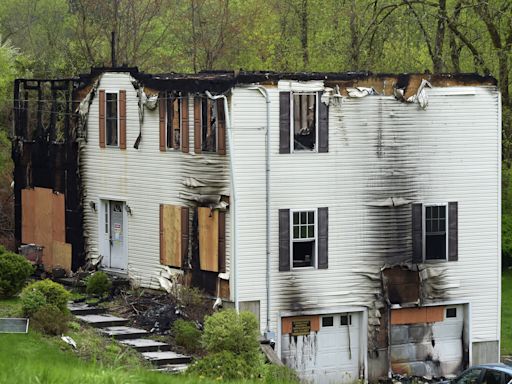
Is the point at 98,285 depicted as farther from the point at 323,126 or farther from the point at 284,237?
the point at 323,126

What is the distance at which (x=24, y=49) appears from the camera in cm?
7312

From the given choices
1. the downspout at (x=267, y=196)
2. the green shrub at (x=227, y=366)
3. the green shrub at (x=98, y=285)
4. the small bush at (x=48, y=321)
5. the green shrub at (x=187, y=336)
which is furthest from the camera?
the green shrub at (x=98, y=285)

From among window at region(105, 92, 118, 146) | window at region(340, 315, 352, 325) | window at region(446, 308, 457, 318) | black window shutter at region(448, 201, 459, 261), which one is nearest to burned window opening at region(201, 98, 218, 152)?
window at region(105, 92, 118, 146)

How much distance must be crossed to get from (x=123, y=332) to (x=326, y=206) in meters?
6.05

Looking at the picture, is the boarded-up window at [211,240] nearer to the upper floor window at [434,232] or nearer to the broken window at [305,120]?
the broken window at [305,120]

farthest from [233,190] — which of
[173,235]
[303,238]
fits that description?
[173,235]

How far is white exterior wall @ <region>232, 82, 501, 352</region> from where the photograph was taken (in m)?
33.6

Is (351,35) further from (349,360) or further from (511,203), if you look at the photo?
(349,360)

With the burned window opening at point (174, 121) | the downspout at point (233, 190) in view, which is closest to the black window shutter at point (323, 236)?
the downspout at point (233, 190)

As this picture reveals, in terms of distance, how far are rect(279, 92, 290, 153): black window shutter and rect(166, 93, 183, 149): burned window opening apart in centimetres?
285

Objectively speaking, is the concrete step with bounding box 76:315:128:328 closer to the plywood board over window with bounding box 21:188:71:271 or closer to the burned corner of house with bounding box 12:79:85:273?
the burned corner of house with bounding box 12:79:85:273

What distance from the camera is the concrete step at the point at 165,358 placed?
3030 centimetres

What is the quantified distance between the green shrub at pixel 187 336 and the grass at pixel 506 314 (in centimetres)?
1096

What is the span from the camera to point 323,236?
3444cm
